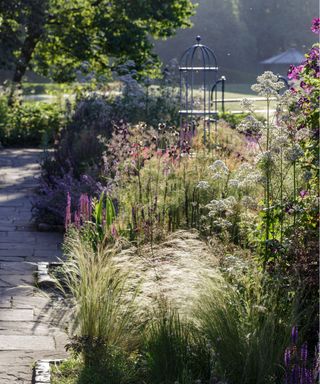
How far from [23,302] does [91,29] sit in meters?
18.3

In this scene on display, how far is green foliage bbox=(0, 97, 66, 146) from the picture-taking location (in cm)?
1830

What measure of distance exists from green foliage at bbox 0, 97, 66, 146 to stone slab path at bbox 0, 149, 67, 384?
294 inches

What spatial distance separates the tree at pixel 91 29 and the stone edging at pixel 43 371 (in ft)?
57.1

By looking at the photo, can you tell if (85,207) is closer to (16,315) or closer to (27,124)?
(16,315)

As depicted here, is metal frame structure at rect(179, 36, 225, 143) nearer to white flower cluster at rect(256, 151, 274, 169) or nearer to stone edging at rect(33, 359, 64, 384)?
white flower cluster at rect(256, 151, 274, 169)

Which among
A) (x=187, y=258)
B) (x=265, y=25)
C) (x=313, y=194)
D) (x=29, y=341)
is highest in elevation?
(x=265, y=25)

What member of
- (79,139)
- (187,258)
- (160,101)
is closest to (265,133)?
(187,258)

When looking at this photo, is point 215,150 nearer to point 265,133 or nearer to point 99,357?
point 265,133

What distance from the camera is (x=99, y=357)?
4691mm

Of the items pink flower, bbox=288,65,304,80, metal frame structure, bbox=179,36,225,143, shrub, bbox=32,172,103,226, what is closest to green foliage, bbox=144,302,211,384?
pink flower, bbox=288,65,304,80

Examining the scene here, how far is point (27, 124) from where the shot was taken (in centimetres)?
1903

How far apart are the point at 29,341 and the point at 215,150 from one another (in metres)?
4.44

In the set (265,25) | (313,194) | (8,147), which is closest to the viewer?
(313,194)

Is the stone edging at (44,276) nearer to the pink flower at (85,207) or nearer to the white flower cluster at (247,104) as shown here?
the pink flower at (85,207)
